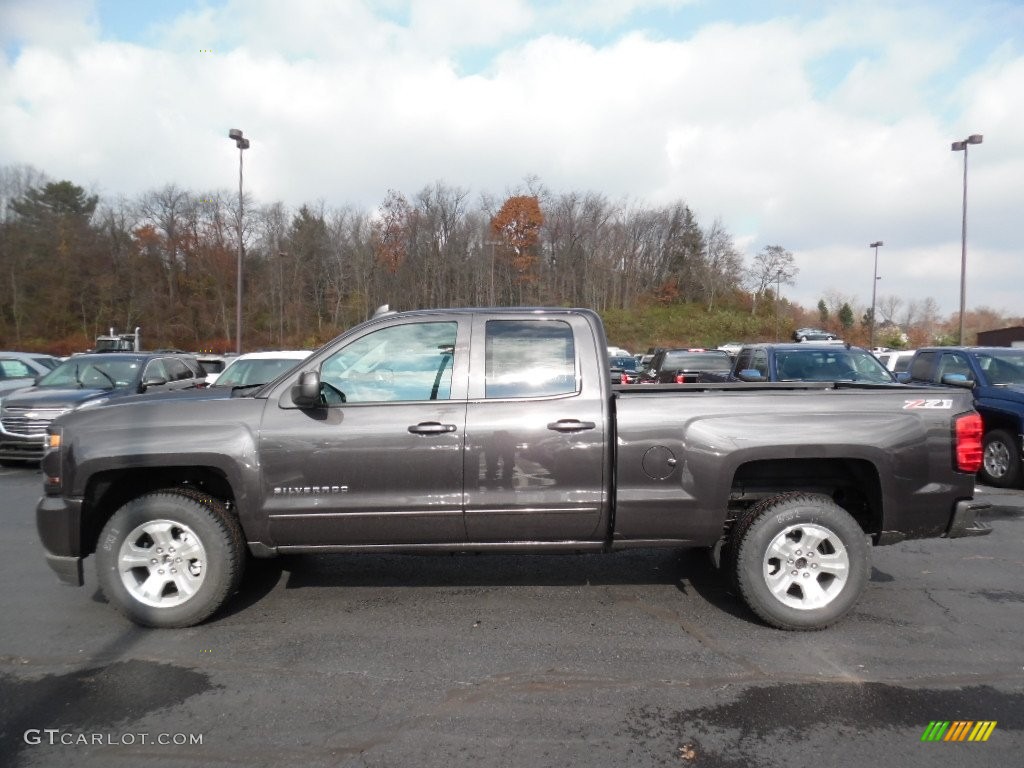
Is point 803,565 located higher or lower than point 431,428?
lower

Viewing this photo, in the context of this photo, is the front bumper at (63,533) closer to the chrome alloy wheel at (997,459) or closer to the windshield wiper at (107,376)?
the windshield wiper at (107,376)

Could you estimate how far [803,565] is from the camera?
4.29 m

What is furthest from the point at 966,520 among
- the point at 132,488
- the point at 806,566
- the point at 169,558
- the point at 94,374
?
the point at 94,374

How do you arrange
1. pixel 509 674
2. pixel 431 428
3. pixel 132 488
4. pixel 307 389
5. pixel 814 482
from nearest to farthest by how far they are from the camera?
1. pixel 509 674
2. pixel 307 389
3. pixel 431 428
4. pixel 132 488
5. pixel 814 482

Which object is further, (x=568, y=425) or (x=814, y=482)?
(x=814, y=482)

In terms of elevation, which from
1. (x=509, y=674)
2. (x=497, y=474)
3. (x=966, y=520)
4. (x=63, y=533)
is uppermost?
(x=497, y=474)

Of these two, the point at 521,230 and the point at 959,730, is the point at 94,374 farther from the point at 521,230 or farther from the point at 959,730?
the point at 521,230

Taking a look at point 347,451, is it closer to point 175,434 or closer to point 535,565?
point 175,434

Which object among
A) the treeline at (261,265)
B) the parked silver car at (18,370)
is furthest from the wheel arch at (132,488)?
the treeline at (261,265)

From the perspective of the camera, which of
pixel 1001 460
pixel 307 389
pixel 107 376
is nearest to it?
pixel 307 389

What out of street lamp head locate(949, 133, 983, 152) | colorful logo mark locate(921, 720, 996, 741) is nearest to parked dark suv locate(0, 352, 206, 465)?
colorful logo mark locate(921, 720, 996, 741)

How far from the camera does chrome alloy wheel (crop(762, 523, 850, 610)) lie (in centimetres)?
425

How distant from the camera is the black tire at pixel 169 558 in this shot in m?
4.23

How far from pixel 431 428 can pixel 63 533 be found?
2321 mm
